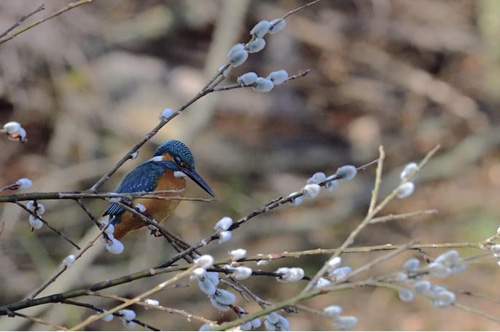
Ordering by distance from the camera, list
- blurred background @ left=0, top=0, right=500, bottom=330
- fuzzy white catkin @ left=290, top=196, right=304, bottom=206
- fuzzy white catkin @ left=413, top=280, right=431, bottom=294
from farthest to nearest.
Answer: blurred background @ left=0, top=0, right=500, bottom=330 → fuzzy white catkin @ left=290, top=196, right=304, bottom=206 → fuzzy white catkin @ left=413, top=280, right=431, bottom=294

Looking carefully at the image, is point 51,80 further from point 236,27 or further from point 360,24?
point 360,24

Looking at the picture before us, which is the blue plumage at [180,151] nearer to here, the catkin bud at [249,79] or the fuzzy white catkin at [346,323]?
the catkin bud at [249,79]

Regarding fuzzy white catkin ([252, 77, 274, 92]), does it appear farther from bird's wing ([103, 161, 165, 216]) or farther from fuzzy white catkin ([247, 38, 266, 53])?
bird's wing ([103, 161, 165, 216])

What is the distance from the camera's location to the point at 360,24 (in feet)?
19.3

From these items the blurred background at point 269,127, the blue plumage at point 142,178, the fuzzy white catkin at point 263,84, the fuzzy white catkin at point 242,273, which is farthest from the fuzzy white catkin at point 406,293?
the blurred background at point 269,127

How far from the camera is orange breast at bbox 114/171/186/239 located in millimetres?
901

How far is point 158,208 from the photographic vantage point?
0.93 metres

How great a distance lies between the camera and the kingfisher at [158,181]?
85cm

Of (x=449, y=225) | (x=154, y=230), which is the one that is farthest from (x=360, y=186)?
(x=154, y=230)

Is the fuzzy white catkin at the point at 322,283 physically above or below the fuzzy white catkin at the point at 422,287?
above

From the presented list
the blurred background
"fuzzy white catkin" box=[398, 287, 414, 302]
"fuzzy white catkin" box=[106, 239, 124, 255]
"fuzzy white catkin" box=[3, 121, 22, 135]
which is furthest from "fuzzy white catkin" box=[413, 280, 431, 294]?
the blurred background

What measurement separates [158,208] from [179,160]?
3.9 inches

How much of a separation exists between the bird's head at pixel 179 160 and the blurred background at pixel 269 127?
2.03 m

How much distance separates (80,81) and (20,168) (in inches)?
Answer: 26.8
